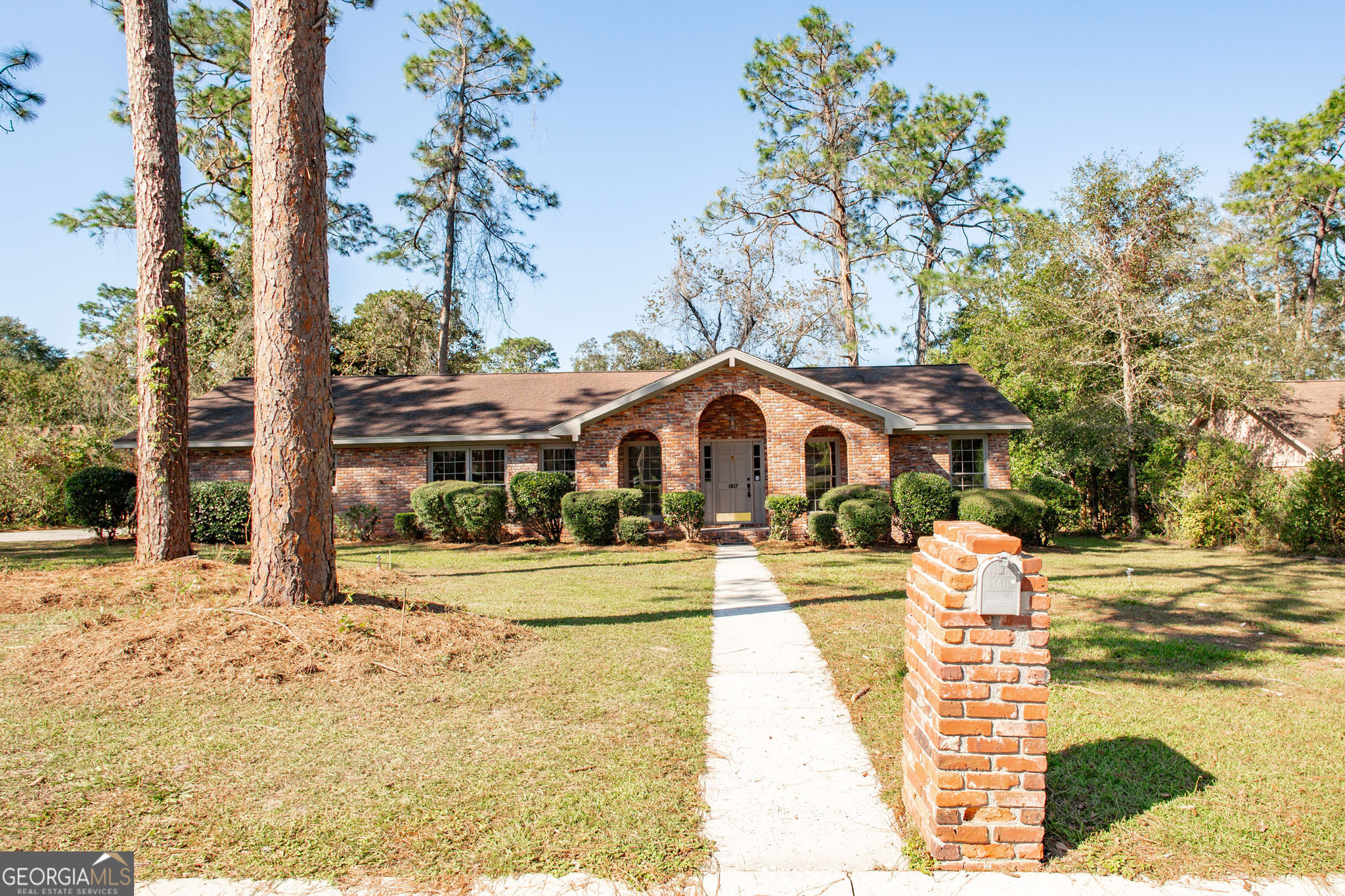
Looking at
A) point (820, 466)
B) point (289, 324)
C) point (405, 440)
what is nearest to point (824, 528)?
point (820, 466)

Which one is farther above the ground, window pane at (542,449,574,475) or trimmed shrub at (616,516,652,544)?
window pane at (542,449,574,475)

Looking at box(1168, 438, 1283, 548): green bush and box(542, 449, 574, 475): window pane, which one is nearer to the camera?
box(1168, 438, 1283, 548): green bush

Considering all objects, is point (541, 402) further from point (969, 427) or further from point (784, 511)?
point (969, 427)

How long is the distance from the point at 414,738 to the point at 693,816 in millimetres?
1976

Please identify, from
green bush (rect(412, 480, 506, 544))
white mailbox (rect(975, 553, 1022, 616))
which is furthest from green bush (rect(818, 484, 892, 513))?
white mailbox (rect(975, 553, 1022, 616))

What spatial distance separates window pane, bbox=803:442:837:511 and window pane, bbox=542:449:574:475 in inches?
242

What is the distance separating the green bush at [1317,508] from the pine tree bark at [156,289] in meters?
19.7

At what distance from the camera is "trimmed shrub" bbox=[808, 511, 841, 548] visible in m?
15.5

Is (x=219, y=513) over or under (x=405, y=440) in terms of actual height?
under

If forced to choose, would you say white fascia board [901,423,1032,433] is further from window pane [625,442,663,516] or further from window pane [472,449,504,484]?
window pane [472,449,504,484]

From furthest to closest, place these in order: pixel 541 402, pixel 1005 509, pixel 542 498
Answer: pixel 541 402, pixel 542 498, pixel 1005 509

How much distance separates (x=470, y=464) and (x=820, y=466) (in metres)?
9.13

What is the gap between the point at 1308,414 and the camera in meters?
19.0

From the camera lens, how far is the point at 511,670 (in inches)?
239
